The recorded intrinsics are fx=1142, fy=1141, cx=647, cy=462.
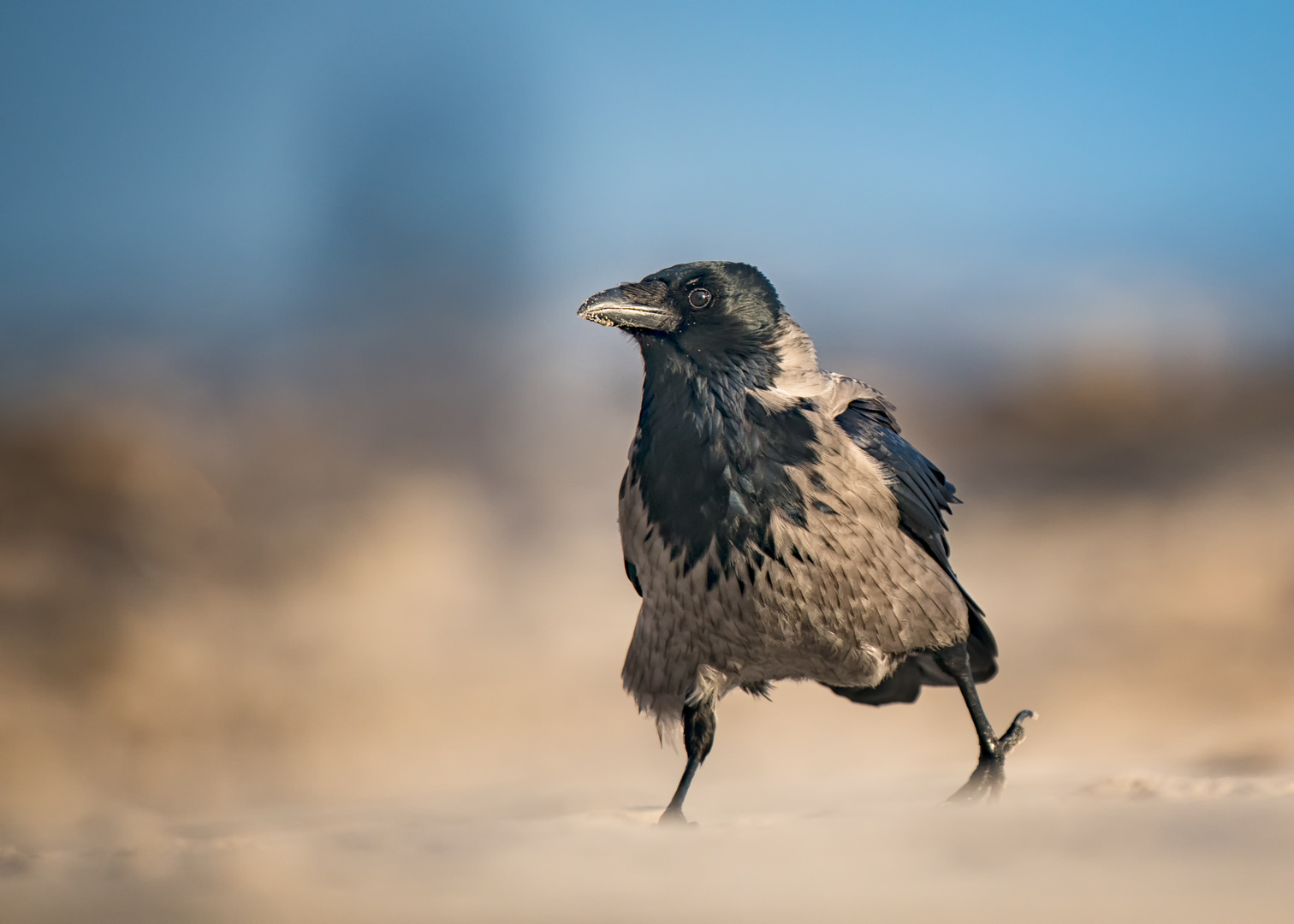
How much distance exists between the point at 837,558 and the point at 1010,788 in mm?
1476

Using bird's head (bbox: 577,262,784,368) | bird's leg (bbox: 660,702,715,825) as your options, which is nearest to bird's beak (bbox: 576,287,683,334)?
bird's head (bbox: 577,262,784,368)

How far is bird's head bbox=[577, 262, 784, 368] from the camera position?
4633 mm

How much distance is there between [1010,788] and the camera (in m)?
5.00

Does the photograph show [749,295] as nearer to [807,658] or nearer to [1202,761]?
[807,658]

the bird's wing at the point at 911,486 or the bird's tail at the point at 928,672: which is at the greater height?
the bird's wing at the point at 911,486

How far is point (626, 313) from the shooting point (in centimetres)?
455

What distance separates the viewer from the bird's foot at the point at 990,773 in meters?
4.49

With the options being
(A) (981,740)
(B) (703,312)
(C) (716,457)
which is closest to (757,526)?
(C) (716,457)

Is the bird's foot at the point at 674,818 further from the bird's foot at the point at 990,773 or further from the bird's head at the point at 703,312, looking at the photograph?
the bird's head at the point at 703,312

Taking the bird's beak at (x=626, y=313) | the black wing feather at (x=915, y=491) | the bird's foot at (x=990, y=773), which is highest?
the bird's beak at (x=626, y=313)

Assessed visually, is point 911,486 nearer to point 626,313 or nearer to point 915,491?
point 915,491

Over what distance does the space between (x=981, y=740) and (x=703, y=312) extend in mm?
2072

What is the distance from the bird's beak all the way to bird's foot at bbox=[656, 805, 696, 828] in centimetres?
192

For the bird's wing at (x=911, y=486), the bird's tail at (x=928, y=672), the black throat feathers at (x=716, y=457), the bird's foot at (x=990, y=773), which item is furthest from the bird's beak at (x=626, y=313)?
the bird's foot at (x=990, y=773)
